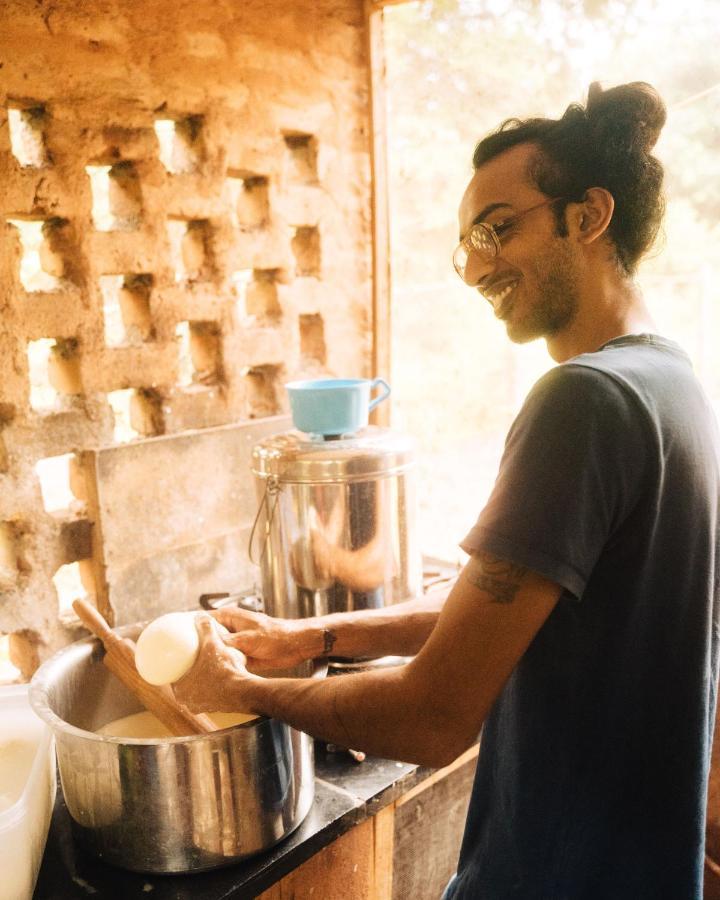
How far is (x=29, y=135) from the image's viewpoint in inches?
70.1

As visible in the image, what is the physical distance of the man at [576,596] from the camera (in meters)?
0.93

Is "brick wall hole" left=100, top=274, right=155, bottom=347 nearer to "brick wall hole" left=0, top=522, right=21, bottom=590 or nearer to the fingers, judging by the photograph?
"brick wall hole" left=0, top=522, right=21, bottom=590

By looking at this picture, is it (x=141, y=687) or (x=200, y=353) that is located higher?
(x=200, y=353)

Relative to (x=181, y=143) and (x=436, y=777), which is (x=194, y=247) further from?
(x=436, y=777)

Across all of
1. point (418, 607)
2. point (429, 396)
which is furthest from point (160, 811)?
point (429, 396)

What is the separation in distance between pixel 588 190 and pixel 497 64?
20.8ft

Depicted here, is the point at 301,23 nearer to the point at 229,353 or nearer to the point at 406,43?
the point at 229,353

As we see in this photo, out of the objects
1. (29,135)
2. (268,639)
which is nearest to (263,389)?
(29,135)

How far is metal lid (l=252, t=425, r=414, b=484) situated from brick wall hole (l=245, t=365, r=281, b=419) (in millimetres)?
463

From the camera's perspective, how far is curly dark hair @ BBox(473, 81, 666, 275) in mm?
1254

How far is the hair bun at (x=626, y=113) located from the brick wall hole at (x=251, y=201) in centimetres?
114

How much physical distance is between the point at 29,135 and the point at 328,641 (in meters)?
1.33

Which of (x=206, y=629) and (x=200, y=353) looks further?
(x=200, y=353)

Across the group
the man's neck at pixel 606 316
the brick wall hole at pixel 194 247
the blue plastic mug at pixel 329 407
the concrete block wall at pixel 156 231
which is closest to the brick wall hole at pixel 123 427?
the concrete block wall at pixel 156 231
